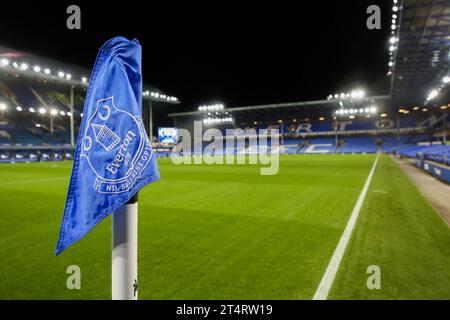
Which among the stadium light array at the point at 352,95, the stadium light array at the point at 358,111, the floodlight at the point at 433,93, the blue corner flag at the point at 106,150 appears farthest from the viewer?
the stadium light array at the point at 358,111

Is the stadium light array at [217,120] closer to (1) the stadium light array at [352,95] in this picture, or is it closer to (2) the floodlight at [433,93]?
(1) the stadium light array at [352,95]

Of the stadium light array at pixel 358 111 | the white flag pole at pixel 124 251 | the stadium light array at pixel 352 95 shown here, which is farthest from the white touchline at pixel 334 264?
the stadium light array at pixel 358 111

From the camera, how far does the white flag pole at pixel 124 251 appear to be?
1.46 meters

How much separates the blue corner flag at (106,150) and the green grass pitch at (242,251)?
2.23 meters

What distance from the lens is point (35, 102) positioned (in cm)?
5469

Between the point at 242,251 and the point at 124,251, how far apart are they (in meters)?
3.73

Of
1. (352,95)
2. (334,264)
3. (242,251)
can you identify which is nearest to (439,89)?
(352,95)

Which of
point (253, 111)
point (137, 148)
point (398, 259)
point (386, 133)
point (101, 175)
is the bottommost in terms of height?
point (398, 259)

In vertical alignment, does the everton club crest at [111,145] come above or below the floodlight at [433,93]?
below
